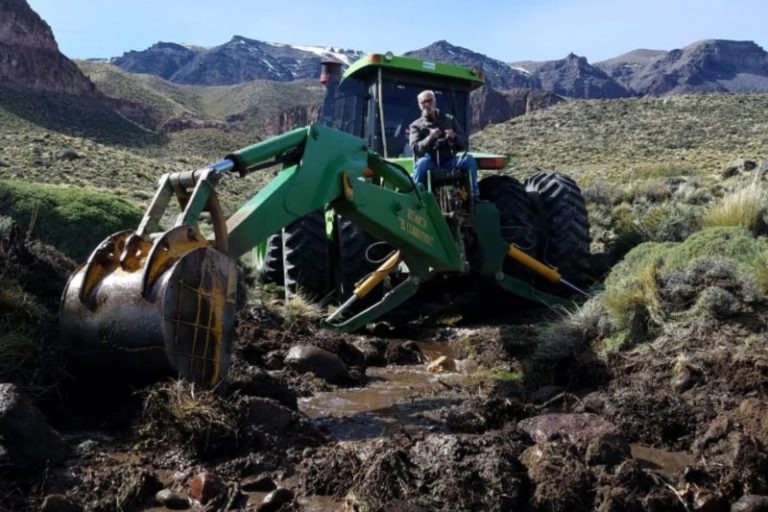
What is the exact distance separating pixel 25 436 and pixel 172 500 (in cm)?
81

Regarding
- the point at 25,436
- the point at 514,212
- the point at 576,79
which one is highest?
the point at 576,79

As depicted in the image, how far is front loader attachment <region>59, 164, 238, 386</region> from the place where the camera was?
4.49m

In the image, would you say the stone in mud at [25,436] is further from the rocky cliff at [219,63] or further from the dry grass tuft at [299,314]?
the rocky cliff at [219,63]

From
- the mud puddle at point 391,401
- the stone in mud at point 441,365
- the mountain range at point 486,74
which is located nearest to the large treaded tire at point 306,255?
the stone in mud at point 441,365

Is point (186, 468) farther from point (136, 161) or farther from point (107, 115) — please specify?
point (107, 115)

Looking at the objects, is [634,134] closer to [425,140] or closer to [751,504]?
[425,140]

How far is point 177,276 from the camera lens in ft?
14.8

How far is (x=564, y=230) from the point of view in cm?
952

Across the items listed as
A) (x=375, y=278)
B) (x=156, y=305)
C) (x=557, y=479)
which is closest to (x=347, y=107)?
(x=375, y=278)

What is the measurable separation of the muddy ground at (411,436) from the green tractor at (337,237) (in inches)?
15.4

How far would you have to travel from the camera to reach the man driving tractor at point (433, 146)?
827cm

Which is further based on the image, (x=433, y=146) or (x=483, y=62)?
(x=483, y=62)

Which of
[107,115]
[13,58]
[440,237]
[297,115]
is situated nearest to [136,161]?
[107,115]

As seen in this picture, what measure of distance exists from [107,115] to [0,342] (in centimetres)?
5591
